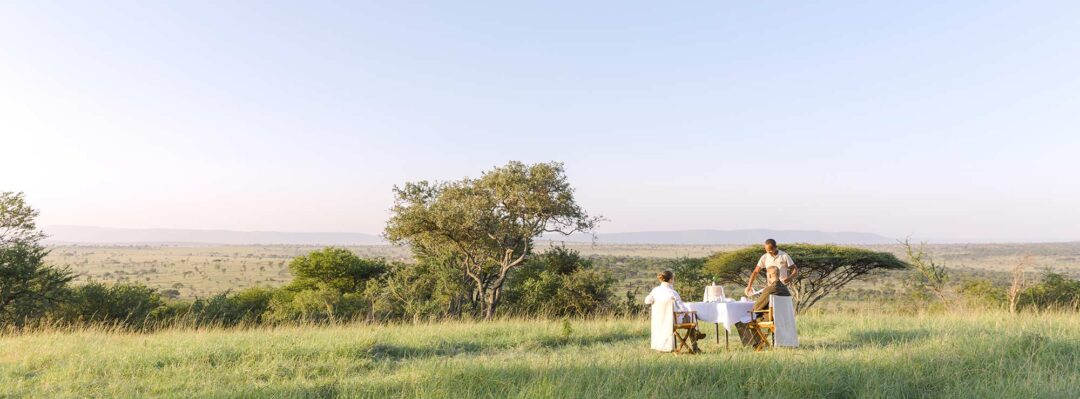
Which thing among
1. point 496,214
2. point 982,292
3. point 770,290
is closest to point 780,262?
point 770,290

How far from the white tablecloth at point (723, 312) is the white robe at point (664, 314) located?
35cm

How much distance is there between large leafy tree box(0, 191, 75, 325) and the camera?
765 inches

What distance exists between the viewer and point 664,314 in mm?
9992

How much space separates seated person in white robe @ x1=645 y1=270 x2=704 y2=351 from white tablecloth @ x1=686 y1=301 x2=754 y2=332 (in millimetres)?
284

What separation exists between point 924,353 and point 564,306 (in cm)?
1470

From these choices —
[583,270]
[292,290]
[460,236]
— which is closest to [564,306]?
[583,270]

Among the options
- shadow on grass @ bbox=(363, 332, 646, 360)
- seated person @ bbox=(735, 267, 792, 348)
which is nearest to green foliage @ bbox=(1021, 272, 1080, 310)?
seated person @ bbox=(735, 267, 792, 348)

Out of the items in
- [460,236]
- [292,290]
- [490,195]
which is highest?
[490,195]

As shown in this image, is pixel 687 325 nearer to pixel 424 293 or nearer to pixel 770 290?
pixel 770 290

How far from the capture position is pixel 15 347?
10.1m

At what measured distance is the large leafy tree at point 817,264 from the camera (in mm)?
23688

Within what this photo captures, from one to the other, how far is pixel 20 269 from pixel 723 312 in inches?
808

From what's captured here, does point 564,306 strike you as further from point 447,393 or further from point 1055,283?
point 1055,283

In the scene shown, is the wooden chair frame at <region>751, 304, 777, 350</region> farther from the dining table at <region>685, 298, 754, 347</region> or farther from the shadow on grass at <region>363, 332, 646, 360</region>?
the shadow on grass at <region>363, 332, 646, 360</region>
